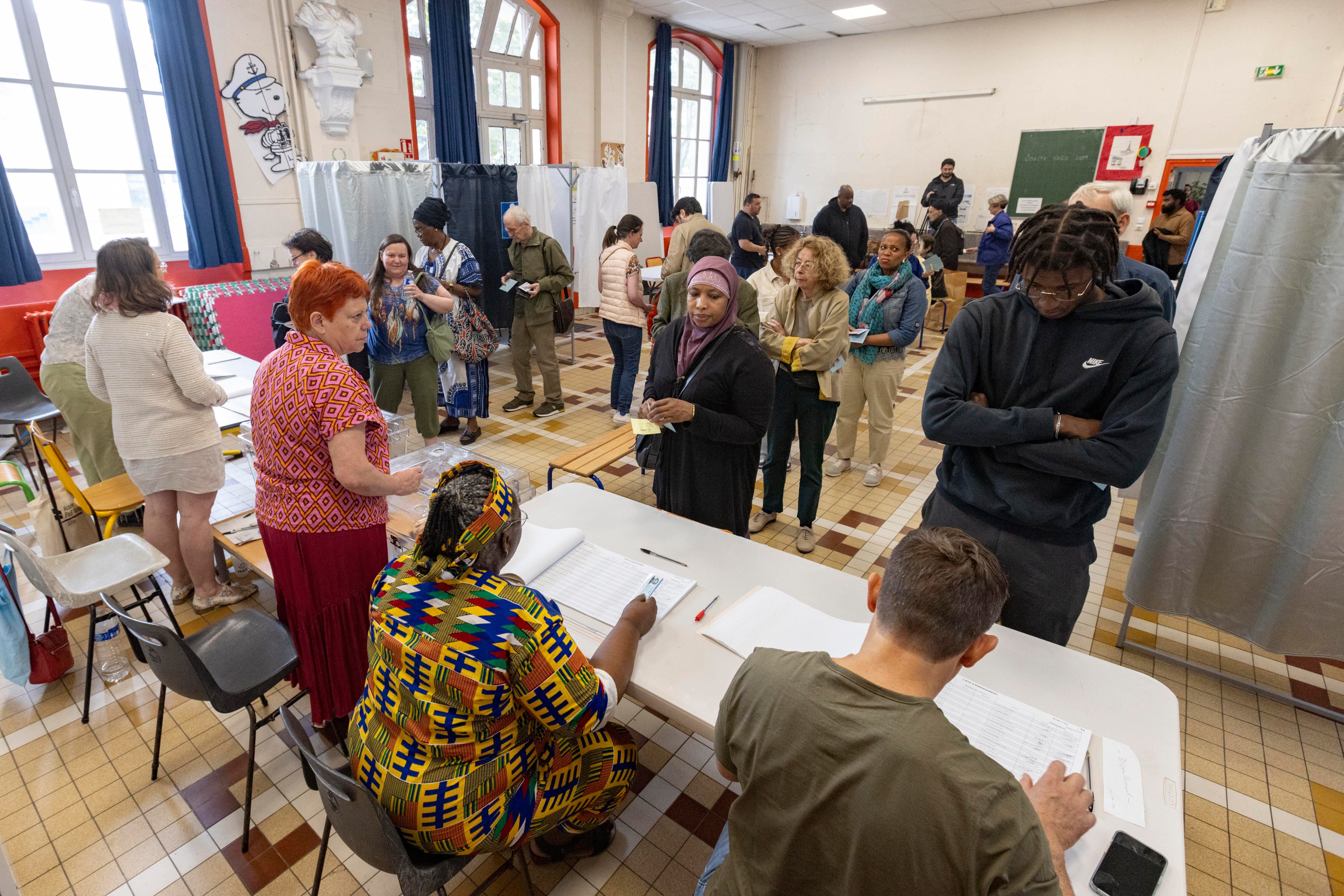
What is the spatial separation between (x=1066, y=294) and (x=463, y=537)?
4.91 ft

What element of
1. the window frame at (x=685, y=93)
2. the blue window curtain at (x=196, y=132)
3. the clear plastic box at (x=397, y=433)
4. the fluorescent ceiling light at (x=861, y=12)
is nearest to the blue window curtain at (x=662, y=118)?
the window frame at (x=685, y=93)

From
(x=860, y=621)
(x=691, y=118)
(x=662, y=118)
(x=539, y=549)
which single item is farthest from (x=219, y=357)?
(x=691, y=118)

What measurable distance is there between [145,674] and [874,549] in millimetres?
3552

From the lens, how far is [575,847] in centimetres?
201

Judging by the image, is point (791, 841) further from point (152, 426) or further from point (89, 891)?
point (152, 426)

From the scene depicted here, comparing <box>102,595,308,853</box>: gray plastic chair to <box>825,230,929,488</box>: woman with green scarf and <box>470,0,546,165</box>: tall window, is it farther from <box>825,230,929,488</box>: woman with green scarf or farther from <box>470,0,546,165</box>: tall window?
<box>470,0,546,165</box>: tall window

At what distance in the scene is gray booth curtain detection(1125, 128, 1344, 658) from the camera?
87.5 inches

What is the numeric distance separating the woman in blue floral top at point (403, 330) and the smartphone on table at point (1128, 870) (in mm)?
4303

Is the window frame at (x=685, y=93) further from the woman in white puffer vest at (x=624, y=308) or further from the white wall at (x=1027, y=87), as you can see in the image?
the woman in white puffer vest at (x=624, y=308)

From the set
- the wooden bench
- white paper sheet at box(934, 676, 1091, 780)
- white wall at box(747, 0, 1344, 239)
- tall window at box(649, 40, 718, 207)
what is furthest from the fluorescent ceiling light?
white paper sheet at box(934, 676, 1091, 780)

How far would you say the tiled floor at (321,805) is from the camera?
6.51 ft

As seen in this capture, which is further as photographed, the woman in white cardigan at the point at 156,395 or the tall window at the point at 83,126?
the tall window at the point at 83,126

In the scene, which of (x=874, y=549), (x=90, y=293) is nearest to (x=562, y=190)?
(x=90, y=293)

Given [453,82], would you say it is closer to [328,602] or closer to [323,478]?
[323,478]
